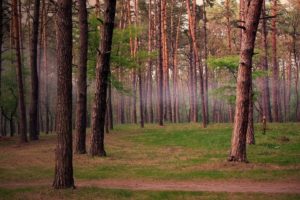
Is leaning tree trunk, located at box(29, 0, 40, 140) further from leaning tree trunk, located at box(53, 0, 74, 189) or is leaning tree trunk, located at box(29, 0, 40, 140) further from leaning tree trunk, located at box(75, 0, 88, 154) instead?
leaning tree trunk, located at box(53, 0, 74, 189)

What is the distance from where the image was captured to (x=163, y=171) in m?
13.2

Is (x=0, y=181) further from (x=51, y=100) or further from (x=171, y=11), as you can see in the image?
(x=51, y=100)

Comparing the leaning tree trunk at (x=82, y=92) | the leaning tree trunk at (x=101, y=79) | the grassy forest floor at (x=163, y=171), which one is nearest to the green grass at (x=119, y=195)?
the grassy forest floor at (x=163, y=171)

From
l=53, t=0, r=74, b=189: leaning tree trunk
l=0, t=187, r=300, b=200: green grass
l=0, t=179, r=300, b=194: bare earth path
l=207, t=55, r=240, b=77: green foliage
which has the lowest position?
l=0, t=179, r=300, b=194: bare earth path

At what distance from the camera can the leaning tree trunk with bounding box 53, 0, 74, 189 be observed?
33.7ft

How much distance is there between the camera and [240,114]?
14391 mm

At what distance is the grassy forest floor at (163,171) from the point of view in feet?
32.2

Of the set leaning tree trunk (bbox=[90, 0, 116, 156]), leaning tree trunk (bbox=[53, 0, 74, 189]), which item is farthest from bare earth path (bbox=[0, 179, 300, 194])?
leaning tree trunk (bbox=[90, 0, 116, 156])

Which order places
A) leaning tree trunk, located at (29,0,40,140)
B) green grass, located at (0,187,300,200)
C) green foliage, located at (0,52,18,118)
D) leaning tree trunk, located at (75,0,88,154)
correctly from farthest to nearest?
green foliage, located at (0,52,18,118) < leaning tree trunk, located at (29,0,40,140) < leaning tree trunk, located at (75,0,88,154) < green grass, located at (0,187,300,200)

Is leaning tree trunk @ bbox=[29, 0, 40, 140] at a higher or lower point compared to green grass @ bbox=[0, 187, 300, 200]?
higher

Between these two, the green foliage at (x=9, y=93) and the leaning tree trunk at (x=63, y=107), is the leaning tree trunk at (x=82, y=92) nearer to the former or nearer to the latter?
the leaning tree trunk at (x=63, y=107)

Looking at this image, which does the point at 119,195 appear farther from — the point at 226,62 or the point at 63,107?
the point at 226,62

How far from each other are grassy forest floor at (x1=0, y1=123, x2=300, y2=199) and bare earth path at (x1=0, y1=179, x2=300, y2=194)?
29 mm

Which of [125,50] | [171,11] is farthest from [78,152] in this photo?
[171,11]
